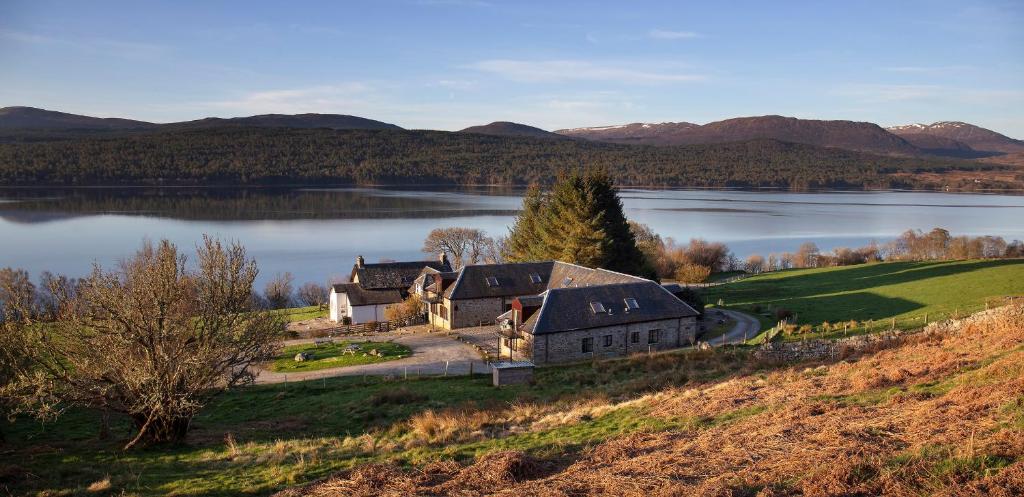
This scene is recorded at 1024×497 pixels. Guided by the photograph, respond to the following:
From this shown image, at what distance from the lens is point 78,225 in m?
108

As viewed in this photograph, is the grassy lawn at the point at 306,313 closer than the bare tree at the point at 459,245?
Yes

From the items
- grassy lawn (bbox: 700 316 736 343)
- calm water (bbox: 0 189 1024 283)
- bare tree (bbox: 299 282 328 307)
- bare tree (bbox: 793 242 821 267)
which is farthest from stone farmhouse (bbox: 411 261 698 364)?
bare tree (bbox: 793 242 821 267)

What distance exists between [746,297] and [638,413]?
1417 inches

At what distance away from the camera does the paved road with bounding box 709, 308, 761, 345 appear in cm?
3703

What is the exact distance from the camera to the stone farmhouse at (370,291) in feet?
163

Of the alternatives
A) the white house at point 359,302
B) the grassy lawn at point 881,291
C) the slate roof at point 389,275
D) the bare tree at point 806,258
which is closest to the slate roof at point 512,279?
the white house at point 359,302

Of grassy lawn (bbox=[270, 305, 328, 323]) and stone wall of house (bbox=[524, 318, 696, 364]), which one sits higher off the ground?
stone wall of house (bbox=[524, 318, 696, 364])

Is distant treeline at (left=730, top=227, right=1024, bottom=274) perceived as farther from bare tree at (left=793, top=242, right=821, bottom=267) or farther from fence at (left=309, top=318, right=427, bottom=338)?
fence at (left=309, top=318, right=427, bottom=338)

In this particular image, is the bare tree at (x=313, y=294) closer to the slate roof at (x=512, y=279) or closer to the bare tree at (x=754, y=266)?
the slate roof at (x=512, y=279)

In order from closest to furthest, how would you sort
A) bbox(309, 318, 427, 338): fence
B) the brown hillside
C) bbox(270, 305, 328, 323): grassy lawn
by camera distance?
the brown hillside
bbox(309, 318, 427, 338): fence
bbox(270, 305, 328, 323): grassy lawn

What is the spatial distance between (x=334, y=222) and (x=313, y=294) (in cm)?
5616

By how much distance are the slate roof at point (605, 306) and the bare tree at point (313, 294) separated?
128ft

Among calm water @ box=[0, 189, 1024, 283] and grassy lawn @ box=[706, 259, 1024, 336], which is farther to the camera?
calm water @ box=[0, 189, 1024, 283]

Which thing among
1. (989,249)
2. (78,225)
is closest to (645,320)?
(989,249)
